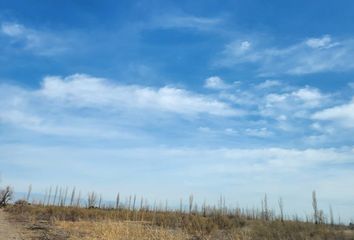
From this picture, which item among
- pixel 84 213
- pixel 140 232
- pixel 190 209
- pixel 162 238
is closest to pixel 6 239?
pixel 140 232

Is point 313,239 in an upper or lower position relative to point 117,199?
lower

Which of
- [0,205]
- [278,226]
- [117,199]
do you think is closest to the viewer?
[278,226]

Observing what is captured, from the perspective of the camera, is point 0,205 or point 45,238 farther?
point 0,205

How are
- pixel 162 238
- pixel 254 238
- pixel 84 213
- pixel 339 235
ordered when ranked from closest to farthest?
pixel 162 238
pixel 254 238
pixel 339 235
pixel 84 213

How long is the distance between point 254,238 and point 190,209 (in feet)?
130

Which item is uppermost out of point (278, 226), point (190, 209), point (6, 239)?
point (190, 209)

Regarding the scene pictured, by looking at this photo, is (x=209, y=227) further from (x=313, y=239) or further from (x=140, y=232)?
(x=140, y=232)

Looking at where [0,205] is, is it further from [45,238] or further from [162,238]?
[162,238]

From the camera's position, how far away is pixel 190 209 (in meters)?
62.1

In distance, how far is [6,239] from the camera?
724 inches

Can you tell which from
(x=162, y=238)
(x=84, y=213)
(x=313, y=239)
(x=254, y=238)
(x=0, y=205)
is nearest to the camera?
(x=162, y=238)

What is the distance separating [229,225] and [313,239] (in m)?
9.90

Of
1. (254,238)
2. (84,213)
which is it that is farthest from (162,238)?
(84,213)

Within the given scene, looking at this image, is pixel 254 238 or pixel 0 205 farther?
pixel 0 205
